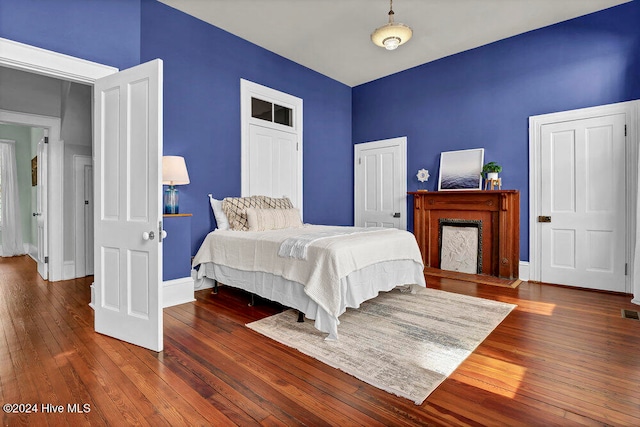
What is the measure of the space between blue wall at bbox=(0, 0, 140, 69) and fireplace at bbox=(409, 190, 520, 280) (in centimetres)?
423

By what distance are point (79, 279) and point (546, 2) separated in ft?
22.7

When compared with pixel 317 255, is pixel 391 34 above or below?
above

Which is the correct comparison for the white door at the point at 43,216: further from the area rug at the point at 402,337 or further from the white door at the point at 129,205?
the area rug at the point at 402,337

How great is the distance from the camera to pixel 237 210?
406cm

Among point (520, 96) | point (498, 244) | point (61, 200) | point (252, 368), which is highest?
point (520, 96)

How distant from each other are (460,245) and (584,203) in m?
1.56

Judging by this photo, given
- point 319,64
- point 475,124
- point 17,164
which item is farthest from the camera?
point 17,164

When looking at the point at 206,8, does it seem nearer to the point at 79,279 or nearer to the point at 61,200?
the point at 61,200

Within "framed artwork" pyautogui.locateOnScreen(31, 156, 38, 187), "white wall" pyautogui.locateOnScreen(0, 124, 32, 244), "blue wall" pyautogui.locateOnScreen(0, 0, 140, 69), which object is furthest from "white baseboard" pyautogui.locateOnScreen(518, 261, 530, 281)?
"white wall" pyautogui.locateOnScreen(0, 124, 32, 244)

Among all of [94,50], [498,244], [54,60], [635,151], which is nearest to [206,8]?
[94,50]

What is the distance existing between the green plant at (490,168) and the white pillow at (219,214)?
3629 mm

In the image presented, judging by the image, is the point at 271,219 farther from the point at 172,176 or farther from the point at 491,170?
the point at 491,170

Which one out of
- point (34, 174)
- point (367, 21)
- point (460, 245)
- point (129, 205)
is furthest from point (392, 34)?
point (34, 174)

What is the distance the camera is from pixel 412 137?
5.60m
